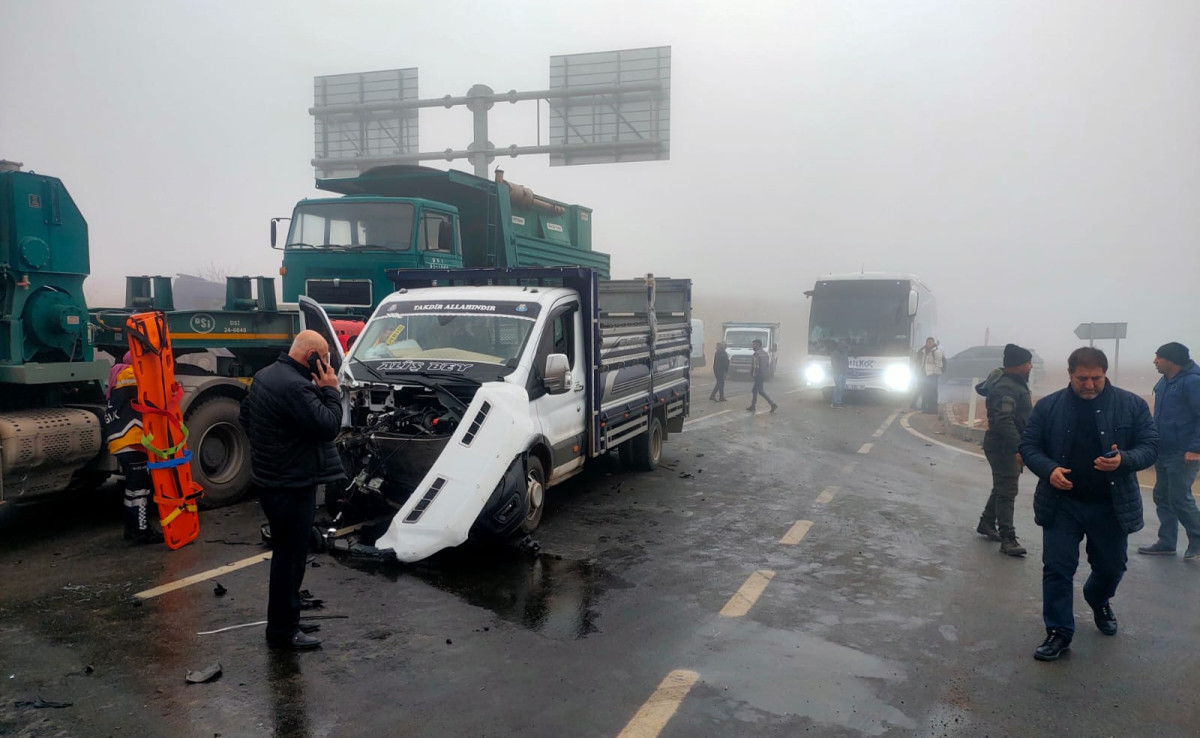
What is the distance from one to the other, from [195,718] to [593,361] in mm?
5101

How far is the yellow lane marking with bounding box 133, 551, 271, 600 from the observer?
5508 millimetres

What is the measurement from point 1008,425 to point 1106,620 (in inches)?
90.3

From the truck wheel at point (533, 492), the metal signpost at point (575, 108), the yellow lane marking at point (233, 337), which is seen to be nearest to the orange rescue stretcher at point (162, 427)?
the yellow lane marking at point (233, 337)

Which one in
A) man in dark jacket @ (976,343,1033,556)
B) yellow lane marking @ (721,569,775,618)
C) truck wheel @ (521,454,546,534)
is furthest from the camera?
man in dark jacket @ (976,343,1033,556)

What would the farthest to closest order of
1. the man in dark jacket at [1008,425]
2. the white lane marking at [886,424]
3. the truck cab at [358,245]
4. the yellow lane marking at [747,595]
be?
1. the white lane marking at [886,424]
2. the truck cab at [358,245]
3. the man in dark jacket at [1008,425]
4. the yellow lane marking at [747,595]

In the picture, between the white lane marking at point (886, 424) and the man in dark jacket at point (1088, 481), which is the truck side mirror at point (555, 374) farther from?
the white lane marking at point (886, 424)

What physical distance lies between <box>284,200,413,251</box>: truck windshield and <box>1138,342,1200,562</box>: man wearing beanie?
8756 mm

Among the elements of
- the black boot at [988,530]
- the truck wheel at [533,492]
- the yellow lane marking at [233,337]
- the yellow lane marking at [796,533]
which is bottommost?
the yellow lane marking at [796,533]

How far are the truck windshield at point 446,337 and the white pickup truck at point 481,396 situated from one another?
1 centimetres

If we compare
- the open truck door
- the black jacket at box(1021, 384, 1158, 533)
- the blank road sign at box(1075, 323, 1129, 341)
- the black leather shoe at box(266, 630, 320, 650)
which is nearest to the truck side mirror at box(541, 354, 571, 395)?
the open truck door

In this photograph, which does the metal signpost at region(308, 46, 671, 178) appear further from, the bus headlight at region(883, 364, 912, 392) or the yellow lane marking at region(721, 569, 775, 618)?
the yellow lane marking at region(721, 569, 775, 618)

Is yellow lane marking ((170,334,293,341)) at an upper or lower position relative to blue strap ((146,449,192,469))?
upper

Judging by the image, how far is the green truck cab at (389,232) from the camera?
10891 mm

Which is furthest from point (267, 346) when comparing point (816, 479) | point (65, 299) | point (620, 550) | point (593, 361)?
point (816, 479)
